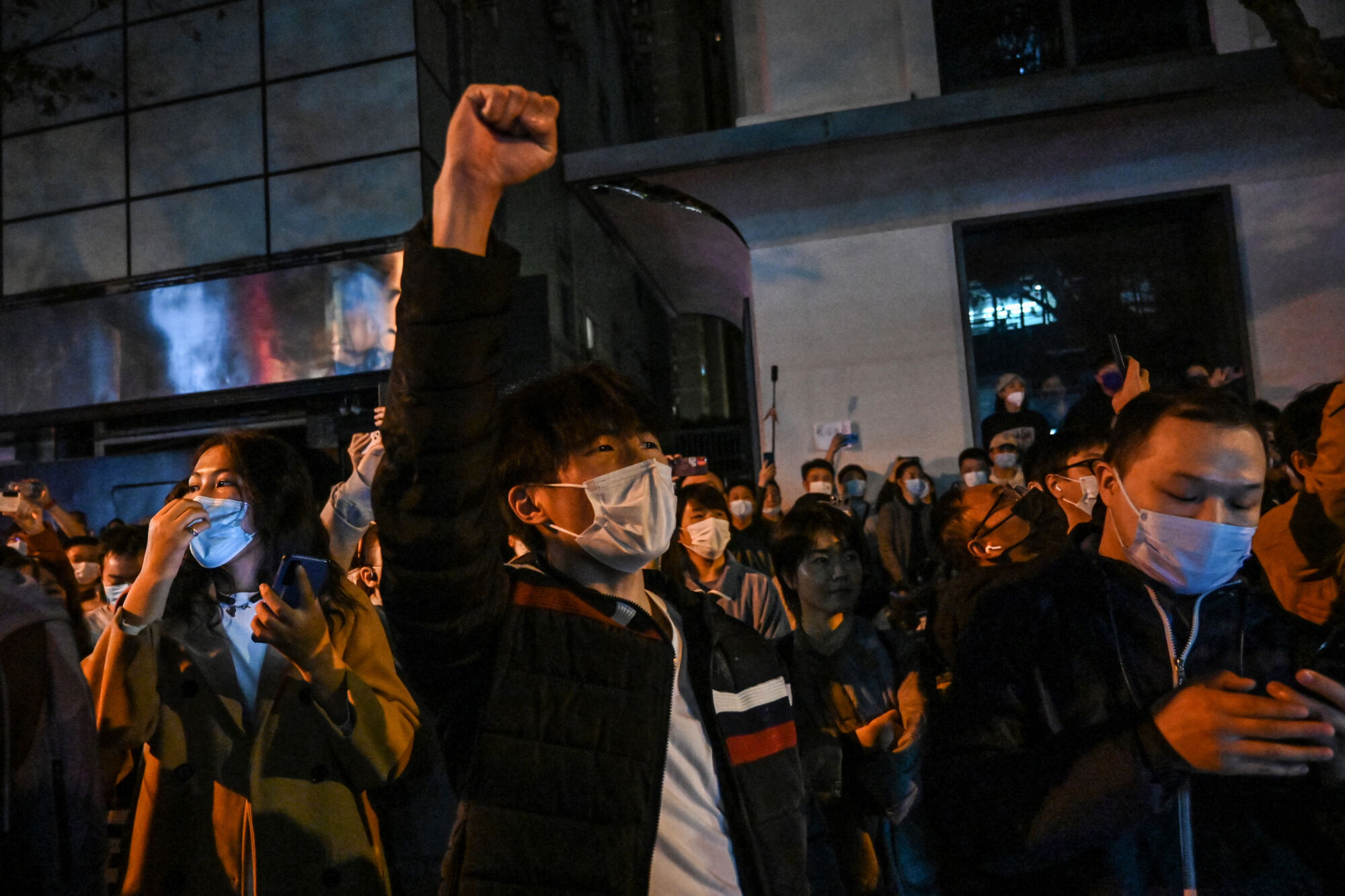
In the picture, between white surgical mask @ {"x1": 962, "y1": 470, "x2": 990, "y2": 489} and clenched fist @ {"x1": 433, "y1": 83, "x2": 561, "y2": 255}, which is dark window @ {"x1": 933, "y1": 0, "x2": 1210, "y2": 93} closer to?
white surgical mask @ {"x1": 962, "y1": 470, "x2": 990, "y2": 489}

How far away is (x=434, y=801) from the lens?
3.15 metres

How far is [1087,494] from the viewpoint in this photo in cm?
339

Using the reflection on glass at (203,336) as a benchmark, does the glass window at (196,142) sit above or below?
above

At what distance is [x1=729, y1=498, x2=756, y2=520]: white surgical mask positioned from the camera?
775cm

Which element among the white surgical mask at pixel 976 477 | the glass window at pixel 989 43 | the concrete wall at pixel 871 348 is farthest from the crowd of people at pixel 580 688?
the glass window at pixel 989 43

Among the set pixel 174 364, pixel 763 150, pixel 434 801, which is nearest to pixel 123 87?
pixel 174 364

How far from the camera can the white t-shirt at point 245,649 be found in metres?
2.57

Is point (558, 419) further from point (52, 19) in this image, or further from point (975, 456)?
point (52, 19)

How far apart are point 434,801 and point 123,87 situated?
42.5ft

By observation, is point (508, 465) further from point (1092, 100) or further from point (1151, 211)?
point (1151, 211)

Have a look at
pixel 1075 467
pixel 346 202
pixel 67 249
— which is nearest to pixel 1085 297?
pixel 1075 467

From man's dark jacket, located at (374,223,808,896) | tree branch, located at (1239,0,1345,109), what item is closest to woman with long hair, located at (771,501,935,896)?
man's dark jacket, located at (374,223,808,896)

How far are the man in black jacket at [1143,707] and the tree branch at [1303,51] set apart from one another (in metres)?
6.68

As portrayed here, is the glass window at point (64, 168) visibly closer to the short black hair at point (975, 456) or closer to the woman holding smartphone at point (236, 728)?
the short black hair at point (975, 456)
